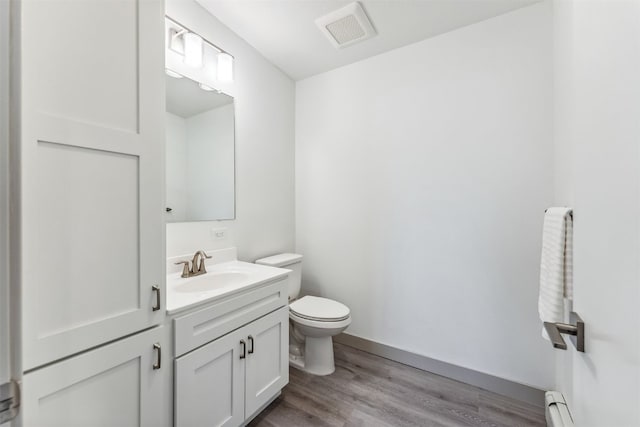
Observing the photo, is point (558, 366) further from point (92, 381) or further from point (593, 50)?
point (92, 381)

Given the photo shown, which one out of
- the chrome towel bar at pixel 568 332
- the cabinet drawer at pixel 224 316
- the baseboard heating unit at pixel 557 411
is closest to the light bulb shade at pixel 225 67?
the cabinet drawer at pixel 224 316

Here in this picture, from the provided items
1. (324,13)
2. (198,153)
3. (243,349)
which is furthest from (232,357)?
(324,13)

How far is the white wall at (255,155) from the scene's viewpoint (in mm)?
1707

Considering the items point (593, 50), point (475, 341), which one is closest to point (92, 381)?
point (593, 50)

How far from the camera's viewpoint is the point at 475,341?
5.97ft

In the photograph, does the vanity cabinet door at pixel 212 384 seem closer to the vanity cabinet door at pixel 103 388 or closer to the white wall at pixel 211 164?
the vanity cabinet door at pixel 103 388

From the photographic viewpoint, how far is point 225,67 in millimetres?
1841

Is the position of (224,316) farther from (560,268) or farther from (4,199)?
(560,268)

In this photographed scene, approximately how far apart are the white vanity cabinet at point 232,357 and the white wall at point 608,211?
126cm

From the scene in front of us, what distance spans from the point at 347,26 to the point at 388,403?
2554 mm

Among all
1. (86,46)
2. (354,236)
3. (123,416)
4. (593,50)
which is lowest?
(123,416)

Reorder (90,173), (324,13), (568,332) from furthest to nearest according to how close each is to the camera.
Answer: (324,13) → (90,173) → (568,332)

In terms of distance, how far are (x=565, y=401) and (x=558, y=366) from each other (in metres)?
0.21

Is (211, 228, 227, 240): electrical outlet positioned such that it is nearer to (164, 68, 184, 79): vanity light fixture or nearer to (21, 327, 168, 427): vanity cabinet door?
(21, 327, 168, 427): vanity cabinet door
